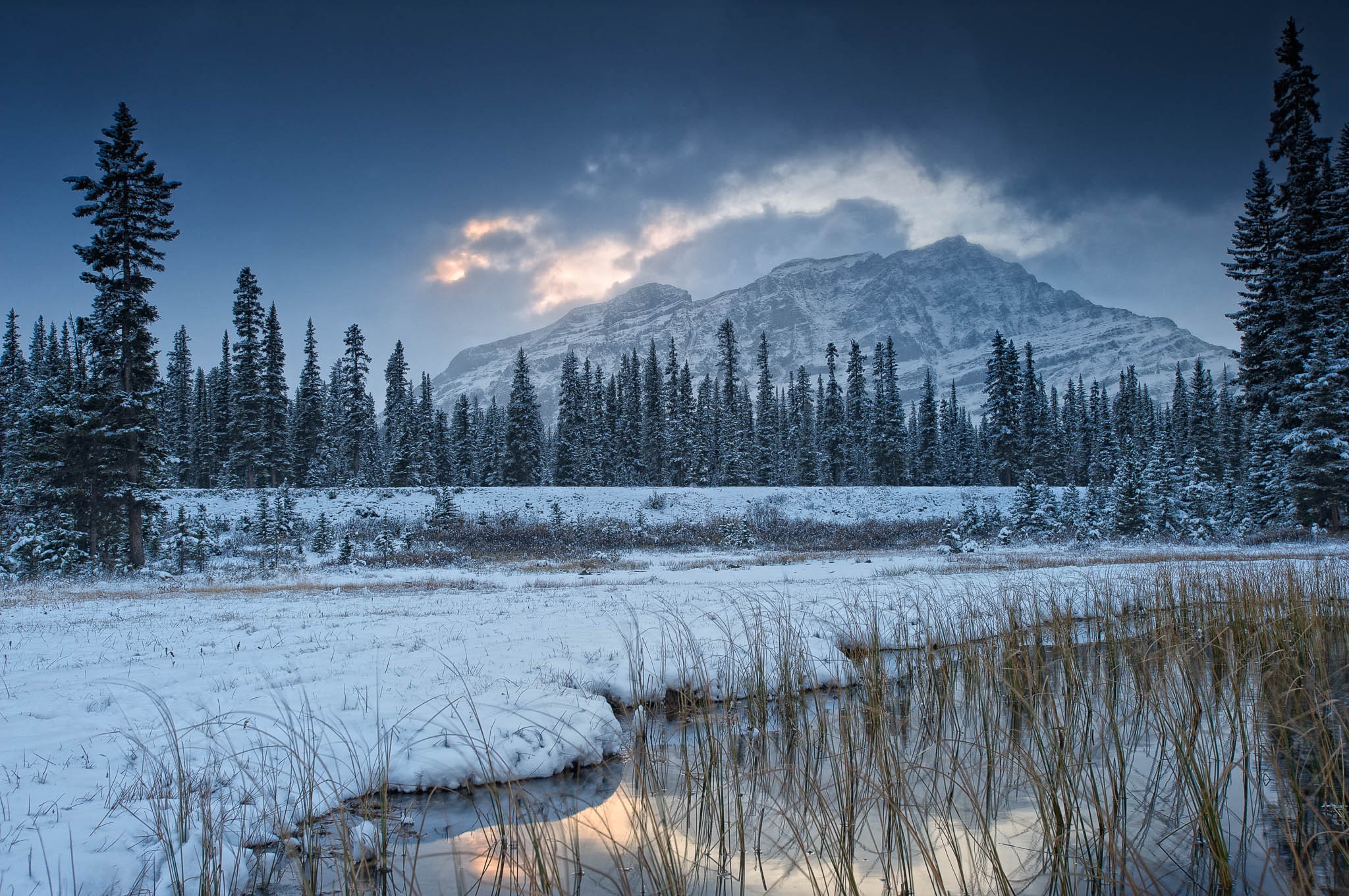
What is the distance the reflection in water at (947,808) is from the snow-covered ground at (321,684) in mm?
591

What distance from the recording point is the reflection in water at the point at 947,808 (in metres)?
3.36

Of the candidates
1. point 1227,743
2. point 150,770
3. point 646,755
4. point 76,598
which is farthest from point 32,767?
point 76,598

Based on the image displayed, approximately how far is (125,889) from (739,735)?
4.35 meters

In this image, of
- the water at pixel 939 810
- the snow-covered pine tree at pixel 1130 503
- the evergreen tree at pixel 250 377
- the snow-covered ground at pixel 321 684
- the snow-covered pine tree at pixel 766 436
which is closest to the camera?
the water at pixel 939 810

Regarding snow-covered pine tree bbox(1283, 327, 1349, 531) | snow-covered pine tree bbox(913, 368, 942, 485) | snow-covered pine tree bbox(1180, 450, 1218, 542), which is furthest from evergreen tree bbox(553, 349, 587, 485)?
snow-covered pine tree bbox(1283, 327, 1349, 531)

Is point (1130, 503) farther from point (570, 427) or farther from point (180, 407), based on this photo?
point (180, 407)

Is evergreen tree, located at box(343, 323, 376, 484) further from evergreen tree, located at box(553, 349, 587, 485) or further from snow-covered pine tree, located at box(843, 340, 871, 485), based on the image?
snow-covered pine tree, located at box(843, 340, 871, 485)

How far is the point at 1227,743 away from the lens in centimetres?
503

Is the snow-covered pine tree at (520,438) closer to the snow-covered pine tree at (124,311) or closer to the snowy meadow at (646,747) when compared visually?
the snow-covered pine tree at (124,311)

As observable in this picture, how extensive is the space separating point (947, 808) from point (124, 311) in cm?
2875

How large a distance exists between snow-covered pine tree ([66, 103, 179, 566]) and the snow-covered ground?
24.5ft

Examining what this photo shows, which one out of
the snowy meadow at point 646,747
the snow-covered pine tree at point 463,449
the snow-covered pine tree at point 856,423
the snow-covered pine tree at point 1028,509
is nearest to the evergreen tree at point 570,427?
the snow-covered pine tree at point 463,449

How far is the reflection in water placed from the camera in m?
3.36

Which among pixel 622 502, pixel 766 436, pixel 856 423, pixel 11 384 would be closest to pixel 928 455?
pixel 856 423
